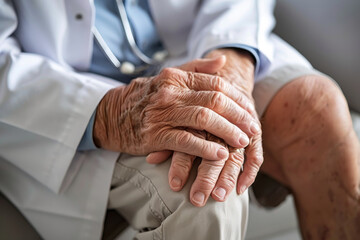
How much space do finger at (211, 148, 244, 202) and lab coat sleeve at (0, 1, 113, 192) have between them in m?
0.26

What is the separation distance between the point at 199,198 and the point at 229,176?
0.06 metres

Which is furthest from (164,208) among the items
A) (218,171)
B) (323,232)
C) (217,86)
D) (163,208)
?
(323,232)

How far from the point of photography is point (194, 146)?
1.70ft

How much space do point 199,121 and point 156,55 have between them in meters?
0.37

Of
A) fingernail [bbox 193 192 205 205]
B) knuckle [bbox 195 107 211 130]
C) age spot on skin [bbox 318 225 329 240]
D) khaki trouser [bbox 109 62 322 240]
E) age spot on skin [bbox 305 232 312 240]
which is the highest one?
knuckle [bbox 195 107 211 130]

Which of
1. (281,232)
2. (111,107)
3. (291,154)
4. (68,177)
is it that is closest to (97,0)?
(111,107)

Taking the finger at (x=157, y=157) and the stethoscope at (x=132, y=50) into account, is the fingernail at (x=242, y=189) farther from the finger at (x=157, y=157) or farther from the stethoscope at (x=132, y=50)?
the stethoscope at (x=132, y=50)

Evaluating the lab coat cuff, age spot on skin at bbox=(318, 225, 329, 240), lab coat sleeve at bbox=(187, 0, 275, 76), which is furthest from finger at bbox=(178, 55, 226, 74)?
age spot on skin at bbox=(318, 225, 329, 240)

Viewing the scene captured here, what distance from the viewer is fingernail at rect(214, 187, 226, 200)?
50 centimetres

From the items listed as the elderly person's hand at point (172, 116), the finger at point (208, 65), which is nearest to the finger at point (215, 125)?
the elderly person's hand at point (172, 116)

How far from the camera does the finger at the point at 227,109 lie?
0.55 metres

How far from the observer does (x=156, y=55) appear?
85 centimetres

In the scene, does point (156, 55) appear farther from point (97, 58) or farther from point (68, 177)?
point (68, 177)

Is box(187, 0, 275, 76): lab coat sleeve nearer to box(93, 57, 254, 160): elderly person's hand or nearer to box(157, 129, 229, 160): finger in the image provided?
box(93, 57, 254, 160): elderly person's hand
